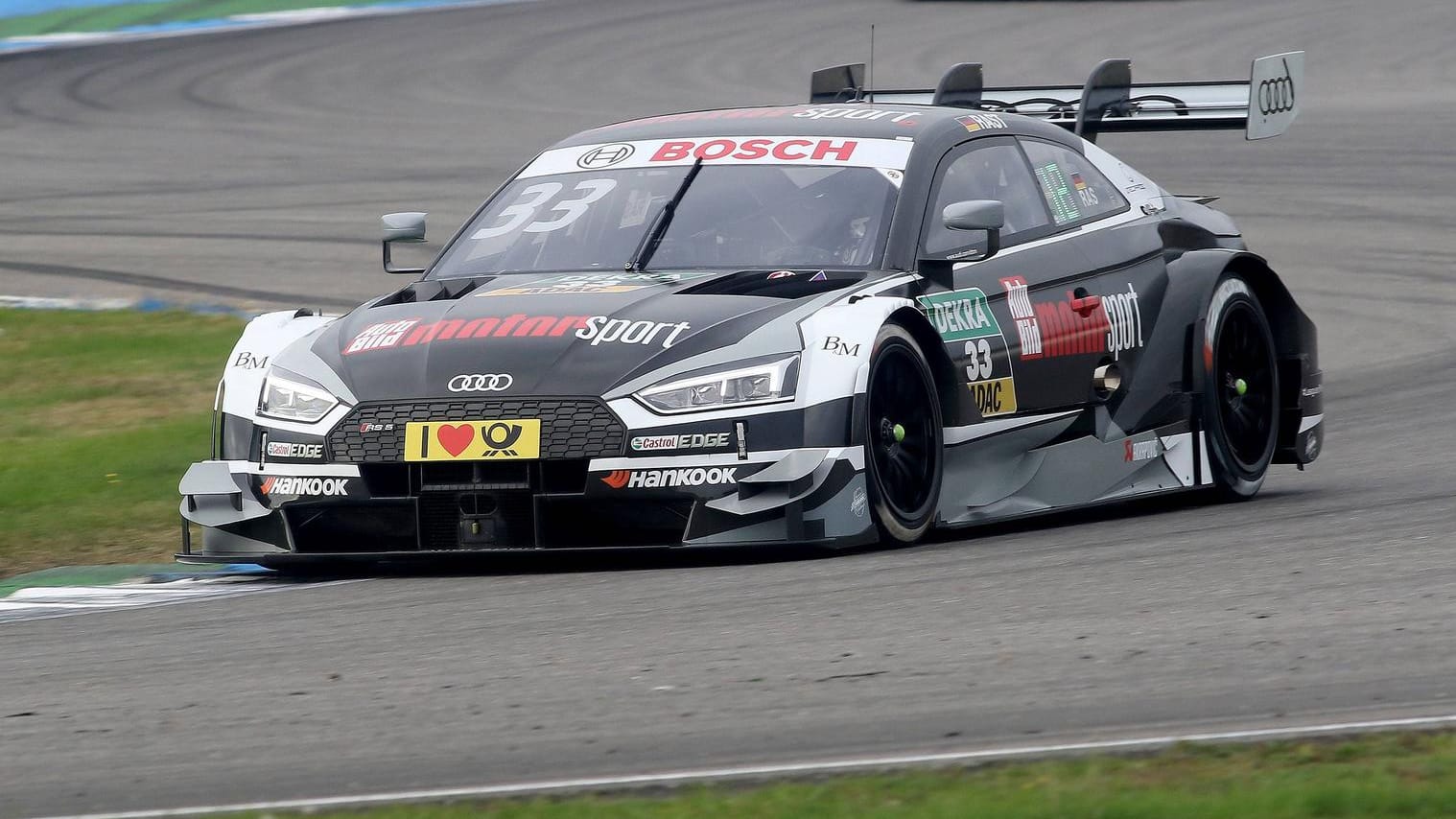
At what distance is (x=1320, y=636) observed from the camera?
214 inches

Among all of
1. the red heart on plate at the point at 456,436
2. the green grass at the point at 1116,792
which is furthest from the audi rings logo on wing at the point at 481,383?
the green grass at the point at 1116,792

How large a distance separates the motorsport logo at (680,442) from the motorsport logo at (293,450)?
96cm

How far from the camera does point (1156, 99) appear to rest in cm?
1013

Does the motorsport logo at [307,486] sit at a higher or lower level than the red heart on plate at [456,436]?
lower

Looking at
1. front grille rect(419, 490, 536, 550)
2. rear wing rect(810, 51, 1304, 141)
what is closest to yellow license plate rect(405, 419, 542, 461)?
front grille rect(419, 490, 536, 550)

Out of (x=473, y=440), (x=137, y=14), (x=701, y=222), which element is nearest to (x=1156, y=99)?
(x=701, y=222)

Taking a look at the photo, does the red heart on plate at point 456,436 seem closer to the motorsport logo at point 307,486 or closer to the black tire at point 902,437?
the motorsport logo at point 307,486

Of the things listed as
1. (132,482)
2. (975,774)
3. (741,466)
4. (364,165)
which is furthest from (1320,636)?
(364,165)

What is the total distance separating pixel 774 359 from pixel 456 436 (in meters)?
0.94

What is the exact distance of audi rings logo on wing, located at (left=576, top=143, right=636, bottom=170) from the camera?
8477mm

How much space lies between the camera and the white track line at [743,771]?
168 inches

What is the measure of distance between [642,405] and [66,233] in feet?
42.0

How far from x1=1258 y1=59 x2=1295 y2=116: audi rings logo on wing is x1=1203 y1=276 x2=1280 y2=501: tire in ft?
3.25

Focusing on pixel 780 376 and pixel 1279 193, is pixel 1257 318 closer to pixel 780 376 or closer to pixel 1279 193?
pixel 780 376
